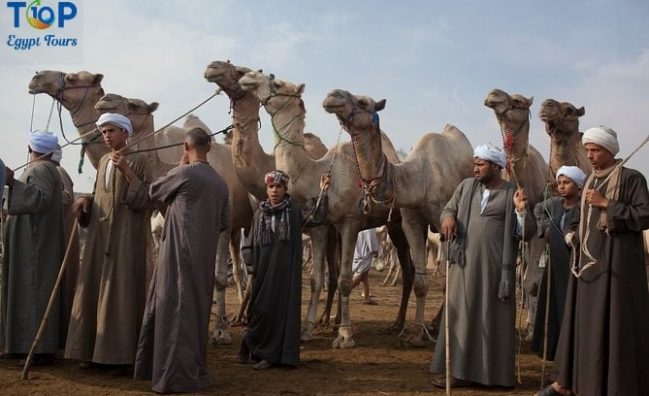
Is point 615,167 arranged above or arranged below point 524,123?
below

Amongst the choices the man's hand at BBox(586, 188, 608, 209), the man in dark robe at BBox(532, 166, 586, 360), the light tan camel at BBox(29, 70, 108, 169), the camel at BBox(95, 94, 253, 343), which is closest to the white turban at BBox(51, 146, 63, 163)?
the light tan camel at BBox(29, 70, 108, 169)

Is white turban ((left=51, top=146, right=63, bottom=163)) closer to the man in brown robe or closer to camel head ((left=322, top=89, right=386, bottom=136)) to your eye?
the man in brown robe

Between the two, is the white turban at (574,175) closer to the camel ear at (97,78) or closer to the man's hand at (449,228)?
the man's hand at (449,228)

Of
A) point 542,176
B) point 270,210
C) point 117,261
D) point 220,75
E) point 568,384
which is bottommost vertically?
point 568,384

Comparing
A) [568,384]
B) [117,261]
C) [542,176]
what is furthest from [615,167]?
[117,261]

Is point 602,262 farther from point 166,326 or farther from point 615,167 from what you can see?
point 166,326

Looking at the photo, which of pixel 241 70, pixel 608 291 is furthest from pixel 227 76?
pixel 608 291

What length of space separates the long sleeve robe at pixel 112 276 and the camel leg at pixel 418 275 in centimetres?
349

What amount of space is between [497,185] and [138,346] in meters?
3.43

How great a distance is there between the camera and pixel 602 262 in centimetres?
531

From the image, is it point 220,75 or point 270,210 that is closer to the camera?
point 270,210

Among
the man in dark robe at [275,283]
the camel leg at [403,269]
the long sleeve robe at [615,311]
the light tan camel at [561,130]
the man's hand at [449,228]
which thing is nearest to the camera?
the long sleeve robe at [615,311]

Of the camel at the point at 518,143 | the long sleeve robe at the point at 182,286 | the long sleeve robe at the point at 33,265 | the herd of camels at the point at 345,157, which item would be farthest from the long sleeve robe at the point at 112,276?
the camel at the point at 518,143

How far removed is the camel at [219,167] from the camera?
7.21 metres
